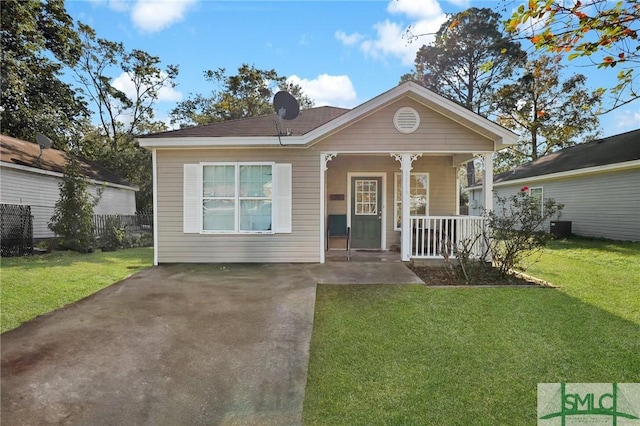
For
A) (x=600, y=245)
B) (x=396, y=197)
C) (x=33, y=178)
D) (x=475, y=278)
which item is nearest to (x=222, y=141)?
(x=396, y=197)

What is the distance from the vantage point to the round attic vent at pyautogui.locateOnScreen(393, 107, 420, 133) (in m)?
7.49

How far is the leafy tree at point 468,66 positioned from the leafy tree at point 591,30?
70.0 ft

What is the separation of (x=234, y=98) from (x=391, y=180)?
19101 mm

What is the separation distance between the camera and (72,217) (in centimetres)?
1041

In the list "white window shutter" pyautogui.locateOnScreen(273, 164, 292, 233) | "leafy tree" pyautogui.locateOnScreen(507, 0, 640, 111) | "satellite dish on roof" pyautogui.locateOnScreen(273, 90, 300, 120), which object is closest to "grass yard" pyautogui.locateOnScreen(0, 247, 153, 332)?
"white window shutter" pyautogui.locateOnScreen(273, 164, 292, 233)

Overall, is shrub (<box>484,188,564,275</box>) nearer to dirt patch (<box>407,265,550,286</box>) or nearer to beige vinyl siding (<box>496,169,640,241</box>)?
dirt patch (<box>407,265,550,286</box>)

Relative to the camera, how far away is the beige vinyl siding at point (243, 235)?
7715 mm

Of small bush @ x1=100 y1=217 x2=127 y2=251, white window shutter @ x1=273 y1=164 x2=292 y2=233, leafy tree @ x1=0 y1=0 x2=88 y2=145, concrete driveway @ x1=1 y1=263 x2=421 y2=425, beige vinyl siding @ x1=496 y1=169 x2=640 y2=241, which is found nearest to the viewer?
concrete driveway @ x1=1 y1=263 x2=421 y2=425

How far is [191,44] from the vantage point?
32.0 ft

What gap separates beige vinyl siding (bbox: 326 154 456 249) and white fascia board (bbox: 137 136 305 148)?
217 centimetres

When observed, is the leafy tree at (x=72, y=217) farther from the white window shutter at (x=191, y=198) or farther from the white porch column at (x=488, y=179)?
the white porch column at (x=488, y=179)

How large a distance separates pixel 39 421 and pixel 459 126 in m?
7.86

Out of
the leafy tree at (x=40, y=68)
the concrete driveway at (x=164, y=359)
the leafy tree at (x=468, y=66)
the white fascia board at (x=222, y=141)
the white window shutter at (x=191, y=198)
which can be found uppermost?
the leafy tree at (x=468, y=66)

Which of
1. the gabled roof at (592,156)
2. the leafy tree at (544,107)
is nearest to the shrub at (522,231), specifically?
the gabled roof at (592,156)
